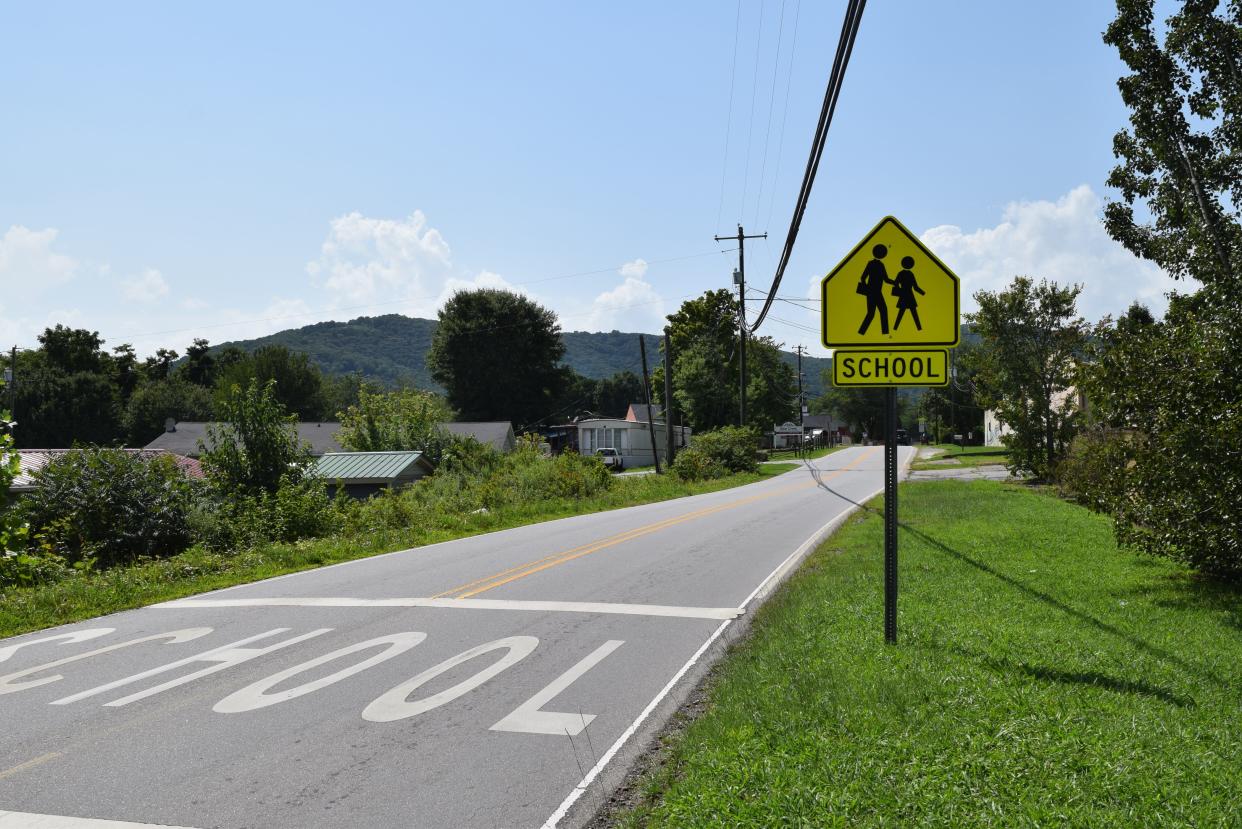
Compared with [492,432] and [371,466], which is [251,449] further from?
[492,432]

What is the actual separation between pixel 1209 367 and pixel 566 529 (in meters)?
12.3

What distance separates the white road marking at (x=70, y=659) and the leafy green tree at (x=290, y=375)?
87111 mm

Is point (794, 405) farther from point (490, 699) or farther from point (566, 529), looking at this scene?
point (490, 699)

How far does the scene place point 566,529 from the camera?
62.6 ft

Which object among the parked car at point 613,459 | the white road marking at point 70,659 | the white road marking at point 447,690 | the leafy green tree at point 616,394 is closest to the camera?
the white road marking at point 447,690

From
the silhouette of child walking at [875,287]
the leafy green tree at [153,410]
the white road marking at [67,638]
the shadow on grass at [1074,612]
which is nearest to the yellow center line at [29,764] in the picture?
the white road marking at [67,638]

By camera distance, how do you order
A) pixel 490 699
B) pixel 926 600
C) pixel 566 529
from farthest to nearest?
pixel 566 529
pixel 926 600
pixel 490 699

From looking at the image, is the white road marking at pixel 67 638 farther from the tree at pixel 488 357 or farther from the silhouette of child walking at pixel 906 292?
the tree at pixel 488 357

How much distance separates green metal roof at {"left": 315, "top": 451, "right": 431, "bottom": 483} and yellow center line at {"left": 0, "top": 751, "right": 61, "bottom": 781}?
28.2 m

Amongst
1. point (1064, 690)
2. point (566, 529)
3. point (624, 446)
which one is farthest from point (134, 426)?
point (1064, 690)

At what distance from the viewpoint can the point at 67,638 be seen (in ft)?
A: 28.6

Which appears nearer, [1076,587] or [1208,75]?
[1076,587]

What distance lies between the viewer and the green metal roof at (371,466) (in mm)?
33500

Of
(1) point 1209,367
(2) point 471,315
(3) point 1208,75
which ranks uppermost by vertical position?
(2) point 471,315
